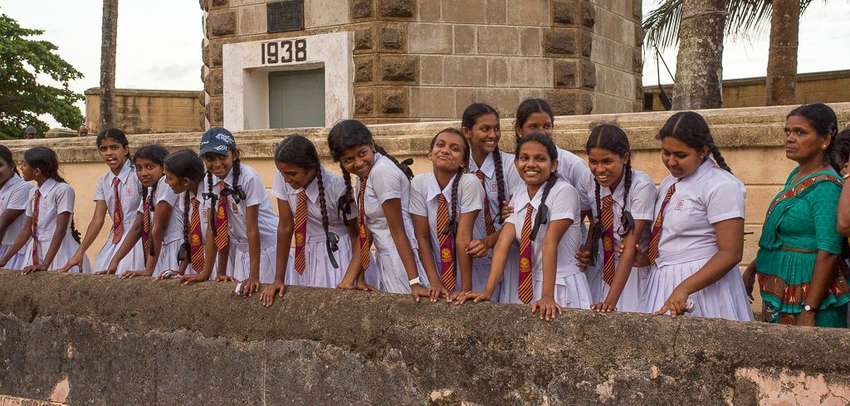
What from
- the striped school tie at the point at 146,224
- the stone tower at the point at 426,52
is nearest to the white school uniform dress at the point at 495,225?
the striped school tie at the point at 146,224

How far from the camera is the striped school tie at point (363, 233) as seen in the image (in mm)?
5398

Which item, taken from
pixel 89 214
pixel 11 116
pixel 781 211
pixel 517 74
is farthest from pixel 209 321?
pixel 11 116

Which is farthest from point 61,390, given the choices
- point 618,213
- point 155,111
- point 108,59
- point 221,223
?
point 155,111

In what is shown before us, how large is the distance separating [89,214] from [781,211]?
8443 mm

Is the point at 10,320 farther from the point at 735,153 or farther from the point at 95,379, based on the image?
the point at 735,153

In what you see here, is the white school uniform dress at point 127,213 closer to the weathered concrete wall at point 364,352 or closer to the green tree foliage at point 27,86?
the weathered concrete wall at point 364,352

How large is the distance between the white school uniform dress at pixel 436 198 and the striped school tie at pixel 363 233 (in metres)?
0.26

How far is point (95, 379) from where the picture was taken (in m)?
5.63

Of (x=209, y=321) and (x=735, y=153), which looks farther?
(x=735, y=153)

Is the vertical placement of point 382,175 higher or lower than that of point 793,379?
higher

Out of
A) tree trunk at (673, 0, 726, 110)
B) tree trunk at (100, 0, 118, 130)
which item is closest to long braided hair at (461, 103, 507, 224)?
tree trunk at (673, 0, 726, 110)

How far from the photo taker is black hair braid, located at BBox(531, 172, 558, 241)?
A: 4883 millimetres

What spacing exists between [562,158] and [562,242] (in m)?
0.59

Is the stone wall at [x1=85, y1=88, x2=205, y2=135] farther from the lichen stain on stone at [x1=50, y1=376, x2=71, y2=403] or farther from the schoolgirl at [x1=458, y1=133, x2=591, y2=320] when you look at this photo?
the schoolgirl at [x1=458, y1=133, x2=591, y2=320]
